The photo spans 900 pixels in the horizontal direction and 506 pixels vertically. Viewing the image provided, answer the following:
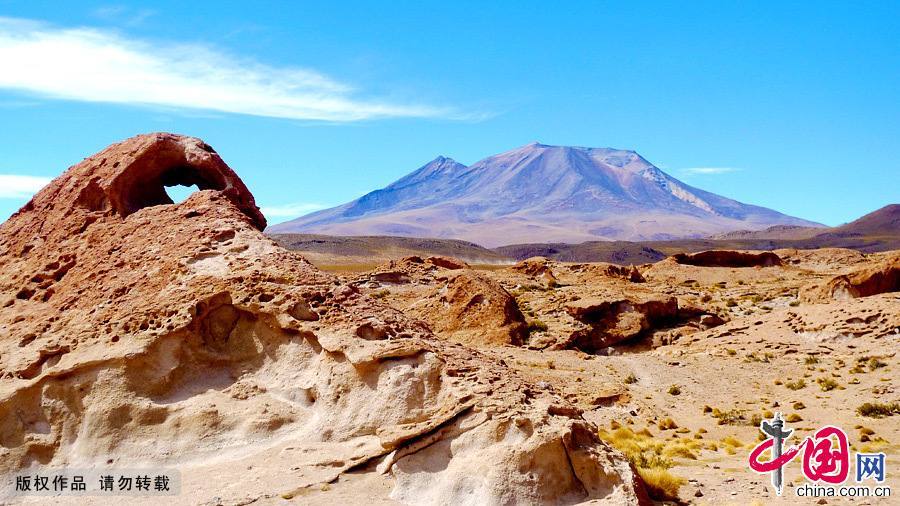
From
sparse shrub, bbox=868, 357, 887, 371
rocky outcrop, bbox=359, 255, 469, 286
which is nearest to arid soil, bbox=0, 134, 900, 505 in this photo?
sparse shrub, bbox=868, 357, 887, 371

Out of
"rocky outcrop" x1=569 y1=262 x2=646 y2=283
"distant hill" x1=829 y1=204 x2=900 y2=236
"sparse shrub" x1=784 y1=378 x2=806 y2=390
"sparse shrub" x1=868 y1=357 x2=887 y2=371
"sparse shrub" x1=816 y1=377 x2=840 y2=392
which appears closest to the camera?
"sparse shrub" x1=816 y1=377 x2=840 y2=392

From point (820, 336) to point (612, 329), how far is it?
16.9 ft

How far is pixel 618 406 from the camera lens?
15.9m

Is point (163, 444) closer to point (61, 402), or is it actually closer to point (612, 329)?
point (61, 402)

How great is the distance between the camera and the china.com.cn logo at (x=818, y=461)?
31.0ft

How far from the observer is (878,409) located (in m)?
14.3

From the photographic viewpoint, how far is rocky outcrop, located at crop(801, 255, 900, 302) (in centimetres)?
2225

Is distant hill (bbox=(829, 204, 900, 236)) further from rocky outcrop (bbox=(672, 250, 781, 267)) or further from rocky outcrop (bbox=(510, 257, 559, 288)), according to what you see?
rocky outcrop (bbox=(510, 257, 559, 288))

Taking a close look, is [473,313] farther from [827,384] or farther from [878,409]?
[878,409]

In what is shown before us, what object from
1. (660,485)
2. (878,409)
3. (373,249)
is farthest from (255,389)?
(373,249)

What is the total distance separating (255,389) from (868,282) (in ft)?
61.2

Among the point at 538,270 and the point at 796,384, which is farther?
the point at 538,270

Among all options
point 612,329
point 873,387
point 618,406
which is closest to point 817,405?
point 873,387

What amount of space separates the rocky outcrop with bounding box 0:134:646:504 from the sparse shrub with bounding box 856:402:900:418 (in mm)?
8309
